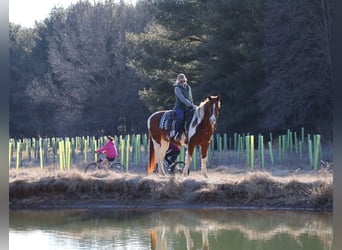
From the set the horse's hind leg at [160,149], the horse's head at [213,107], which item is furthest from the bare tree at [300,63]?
the horse's head at [213,107]

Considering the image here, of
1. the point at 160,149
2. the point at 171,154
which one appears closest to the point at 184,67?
the point at 171,154

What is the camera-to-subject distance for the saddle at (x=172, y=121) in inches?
581

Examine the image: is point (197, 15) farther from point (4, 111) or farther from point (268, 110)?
point (4, 111)

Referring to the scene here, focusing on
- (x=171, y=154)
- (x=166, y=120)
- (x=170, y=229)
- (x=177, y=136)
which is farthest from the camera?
(x=171, y=154)

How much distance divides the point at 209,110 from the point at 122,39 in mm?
27492

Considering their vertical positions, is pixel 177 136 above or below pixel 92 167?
above

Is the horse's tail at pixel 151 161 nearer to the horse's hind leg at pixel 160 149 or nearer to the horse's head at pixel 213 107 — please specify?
the horse's hind leg at pixel 160 149

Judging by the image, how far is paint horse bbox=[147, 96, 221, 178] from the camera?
1391 centimetres

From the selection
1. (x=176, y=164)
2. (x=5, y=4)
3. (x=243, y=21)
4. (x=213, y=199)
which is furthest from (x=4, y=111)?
(x=243, y=21)

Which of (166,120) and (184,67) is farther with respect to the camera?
(184,67)

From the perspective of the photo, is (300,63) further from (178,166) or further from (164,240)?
(164,240)

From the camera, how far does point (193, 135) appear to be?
14.6 metres

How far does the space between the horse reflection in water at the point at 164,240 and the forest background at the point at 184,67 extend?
14735 millimetres

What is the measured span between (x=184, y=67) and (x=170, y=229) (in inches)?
759
